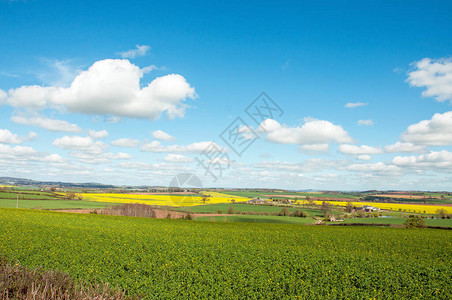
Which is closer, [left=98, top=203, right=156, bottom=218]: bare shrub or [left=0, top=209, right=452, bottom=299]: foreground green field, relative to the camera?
[left=0, top=209, right=452, bottom=299]: foreground green field

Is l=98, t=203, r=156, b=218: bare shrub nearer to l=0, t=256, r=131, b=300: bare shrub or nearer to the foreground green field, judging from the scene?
the foreground green field

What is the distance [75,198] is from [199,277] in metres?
86.6

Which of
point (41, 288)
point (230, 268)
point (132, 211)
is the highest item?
point (41, 288)

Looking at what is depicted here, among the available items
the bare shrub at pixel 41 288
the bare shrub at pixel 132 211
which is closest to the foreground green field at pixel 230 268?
the bare shrub at pixel 41 288

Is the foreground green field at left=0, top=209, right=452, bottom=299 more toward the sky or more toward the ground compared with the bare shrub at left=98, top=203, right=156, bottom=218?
more toward the sky

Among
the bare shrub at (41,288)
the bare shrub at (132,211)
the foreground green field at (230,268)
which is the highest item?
the bare shrub at (41,288)

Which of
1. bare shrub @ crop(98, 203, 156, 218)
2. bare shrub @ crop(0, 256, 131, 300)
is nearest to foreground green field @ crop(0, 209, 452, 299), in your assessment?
bare shrub @ crop(0, 256, 131, 300)

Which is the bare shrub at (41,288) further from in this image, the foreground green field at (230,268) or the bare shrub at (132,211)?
the bare shrub at (132,211)

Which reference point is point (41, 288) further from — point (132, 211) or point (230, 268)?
point (132, 211)

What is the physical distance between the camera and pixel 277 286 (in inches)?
434

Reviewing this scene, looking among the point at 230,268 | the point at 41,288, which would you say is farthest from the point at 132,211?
the point at 41,288

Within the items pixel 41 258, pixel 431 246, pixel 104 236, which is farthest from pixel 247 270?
pixel 431 246

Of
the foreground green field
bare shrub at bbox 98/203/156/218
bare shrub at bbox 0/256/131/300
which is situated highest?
bare shrub at bbox 0/256/131/300

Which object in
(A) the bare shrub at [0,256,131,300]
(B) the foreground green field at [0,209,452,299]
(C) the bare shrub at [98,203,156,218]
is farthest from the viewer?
(C) the bare shrub at [98,203,156,218]
